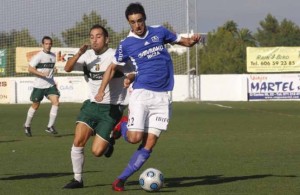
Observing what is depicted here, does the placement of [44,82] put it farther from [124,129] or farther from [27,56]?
[27,56]

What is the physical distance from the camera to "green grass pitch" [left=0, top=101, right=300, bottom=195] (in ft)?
30.3

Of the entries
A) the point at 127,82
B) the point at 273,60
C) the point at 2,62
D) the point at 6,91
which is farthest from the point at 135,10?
the point at 273,60

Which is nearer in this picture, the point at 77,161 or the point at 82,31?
the point at 77,161

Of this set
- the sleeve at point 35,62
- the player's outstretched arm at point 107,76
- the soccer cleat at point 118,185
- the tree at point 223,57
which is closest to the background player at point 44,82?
the sleeve at point 35,62

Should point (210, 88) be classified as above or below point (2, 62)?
below

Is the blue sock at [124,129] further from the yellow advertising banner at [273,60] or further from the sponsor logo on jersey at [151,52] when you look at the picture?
the yellow advertising banner at [273,60]

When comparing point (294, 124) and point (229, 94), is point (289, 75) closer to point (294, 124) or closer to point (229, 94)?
point (229, 94)

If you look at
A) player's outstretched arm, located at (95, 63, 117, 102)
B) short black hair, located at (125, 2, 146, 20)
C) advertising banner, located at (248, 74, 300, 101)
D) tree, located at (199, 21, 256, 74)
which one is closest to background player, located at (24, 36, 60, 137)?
player's outstretched arm, located at (95, 63, 117, 102)

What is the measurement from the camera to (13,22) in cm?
4494

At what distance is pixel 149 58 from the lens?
9094mm

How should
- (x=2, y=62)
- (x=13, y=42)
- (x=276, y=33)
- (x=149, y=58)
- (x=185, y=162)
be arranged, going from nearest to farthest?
1. (x=149, y=58)
2. (x=185, y=162)
3. (x=13, y=42)
4. (x=2, y=62)
5. (x=276, y=33)

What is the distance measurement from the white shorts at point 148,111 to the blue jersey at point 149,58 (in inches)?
3.9

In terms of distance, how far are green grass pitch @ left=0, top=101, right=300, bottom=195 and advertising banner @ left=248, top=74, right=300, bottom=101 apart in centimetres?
2449

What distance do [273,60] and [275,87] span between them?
517 centimetres
